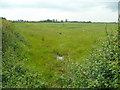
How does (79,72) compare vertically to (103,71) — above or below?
below

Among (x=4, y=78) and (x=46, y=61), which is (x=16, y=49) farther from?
(x=4, y=78)

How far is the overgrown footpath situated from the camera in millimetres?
8062

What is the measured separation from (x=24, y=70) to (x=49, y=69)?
11.3ft

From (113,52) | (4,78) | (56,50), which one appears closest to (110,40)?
(113,52)

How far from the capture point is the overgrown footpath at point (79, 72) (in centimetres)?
806

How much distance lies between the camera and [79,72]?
32.3ft

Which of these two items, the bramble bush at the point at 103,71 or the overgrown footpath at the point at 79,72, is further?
the overgrown footpath at the point at 79,72

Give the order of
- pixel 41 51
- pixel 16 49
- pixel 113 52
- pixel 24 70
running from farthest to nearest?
pixel 41 51, pixel 16 49, pixel 24 70, pixel 113 52

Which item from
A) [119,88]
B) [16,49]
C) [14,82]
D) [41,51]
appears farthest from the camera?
[41,51]

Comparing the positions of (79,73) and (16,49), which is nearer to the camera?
(79,73)

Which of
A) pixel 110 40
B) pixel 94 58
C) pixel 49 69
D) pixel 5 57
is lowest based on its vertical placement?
pixel 49 69

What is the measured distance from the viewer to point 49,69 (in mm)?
18859

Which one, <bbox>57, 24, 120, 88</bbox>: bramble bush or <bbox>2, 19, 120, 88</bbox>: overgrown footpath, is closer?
<bbox>57, 24, 120, 88</bbox>: bramble bush

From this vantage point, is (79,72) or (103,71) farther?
(79,72)
